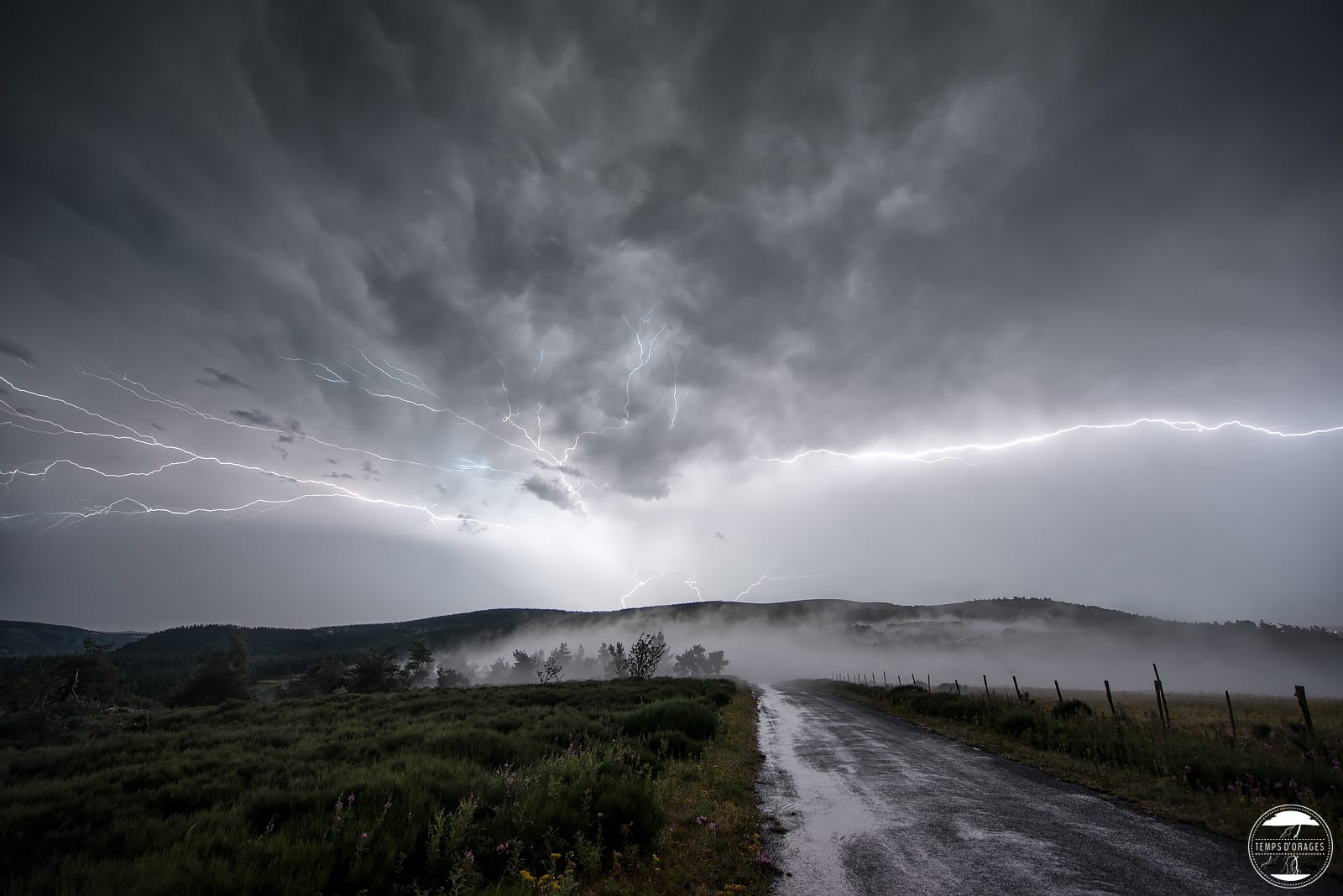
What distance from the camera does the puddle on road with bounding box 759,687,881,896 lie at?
5930mm

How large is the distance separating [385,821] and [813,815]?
6.65 m

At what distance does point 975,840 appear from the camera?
7.04m

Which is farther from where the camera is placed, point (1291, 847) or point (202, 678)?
point (202, 678)

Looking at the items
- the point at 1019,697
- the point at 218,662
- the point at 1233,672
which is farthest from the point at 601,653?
the point at 1233,672

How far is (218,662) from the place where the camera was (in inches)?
2297

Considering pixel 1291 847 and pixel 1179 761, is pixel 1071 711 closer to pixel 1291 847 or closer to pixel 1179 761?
pixel 1179 761

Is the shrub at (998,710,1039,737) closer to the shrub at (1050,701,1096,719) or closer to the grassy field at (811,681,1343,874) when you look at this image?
the grassy field at (811,681,1343,874)

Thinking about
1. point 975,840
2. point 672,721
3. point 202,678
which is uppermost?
point 975,840

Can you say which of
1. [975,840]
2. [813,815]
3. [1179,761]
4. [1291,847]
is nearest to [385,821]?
[813,815]

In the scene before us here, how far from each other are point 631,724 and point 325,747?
28.1 ft

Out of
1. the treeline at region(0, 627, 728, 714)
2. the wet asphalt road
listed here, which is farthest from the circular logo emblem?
the treeline at region(0, 627, 728, 714)

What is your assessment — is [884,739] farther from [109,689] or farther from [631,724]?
[109,689]

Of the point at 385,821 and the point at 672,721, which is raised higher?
the point at 385,821

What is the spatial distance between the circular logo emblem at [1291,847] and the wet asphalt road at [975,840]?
0.18m
